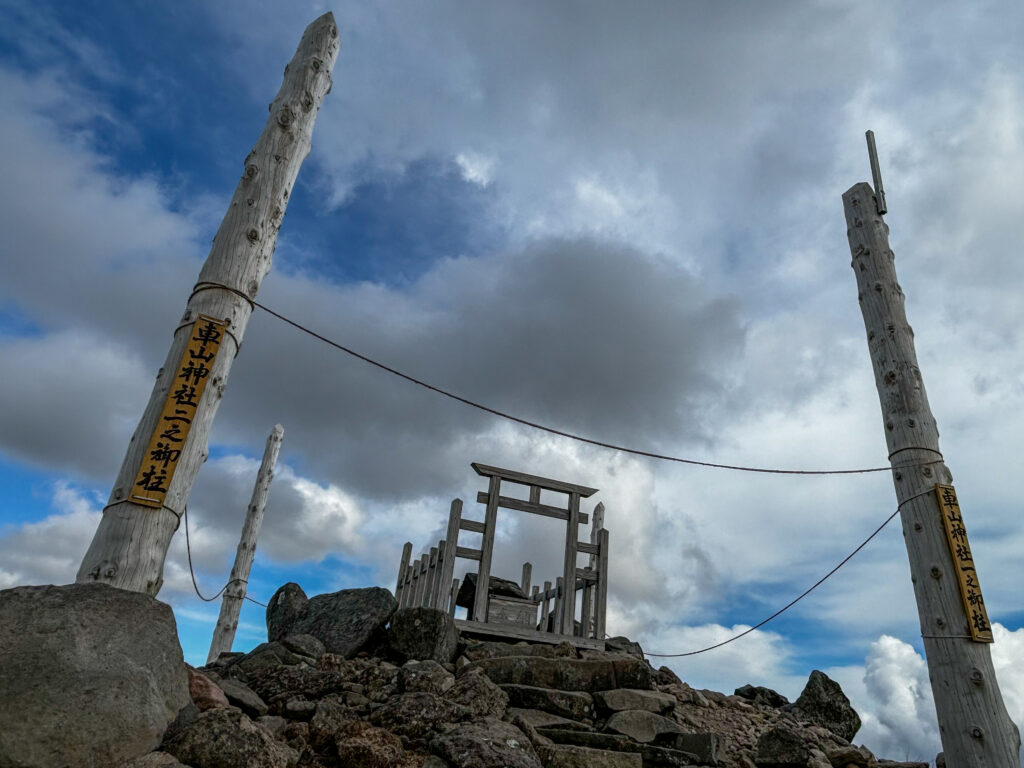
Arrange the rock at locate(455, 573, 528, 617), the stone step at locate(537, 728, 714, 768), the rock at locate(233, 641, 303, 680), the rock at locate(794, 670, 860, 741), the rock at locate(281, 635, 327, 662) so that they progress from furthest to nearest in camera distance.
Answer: the rock at locate(455, 573, 528, 617), the rock at locate(794, 670, 860, 741), the rock at locate(281, 635, 327, 662), the rock at locate(233, 641, 303, 680), the stone step at locate(537, 728, 714, 768)

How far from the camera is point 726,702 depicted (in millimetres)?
10250

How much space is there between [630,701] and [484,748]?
3.29 meters

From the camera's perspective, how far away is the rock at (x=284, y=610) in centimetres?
956

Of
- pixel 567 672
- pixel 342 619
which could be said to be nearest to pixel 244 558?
pixel 342 619

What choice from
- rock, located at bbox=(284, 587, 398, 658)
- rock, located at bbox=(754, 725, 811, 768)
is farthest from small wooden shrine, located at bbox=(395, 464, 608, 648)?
rock, located at bbox=(754, 725, 811, 768)

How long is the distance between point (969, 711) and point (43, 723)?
22.6 feet

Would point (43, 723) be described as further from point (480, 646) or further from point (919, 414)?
point (919, 414)

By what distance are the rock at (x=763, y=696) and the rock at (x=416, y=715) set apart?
21.2ft

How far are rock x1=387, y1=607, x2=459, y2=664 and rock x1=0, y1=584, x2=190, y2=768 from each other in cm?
413

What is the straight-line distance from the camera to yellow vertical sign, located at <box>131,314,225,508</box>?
5.39 metres

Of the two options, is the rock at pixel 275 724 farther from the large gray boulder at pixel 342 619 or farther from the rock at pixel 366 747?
the large gray boulder at pixel 342 619

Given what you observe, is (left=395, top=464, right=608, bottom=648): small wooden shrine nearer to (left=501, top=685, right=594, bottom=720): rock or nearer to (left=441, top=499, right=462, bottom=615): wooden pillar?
(left=441, top=499, right=462, bottom=615): wooden pillar

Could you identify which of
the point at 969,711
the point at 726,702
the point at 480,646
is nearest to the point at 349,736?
the point at 480,646

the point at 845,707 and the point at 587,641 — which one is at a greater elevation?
the point at 587,641
